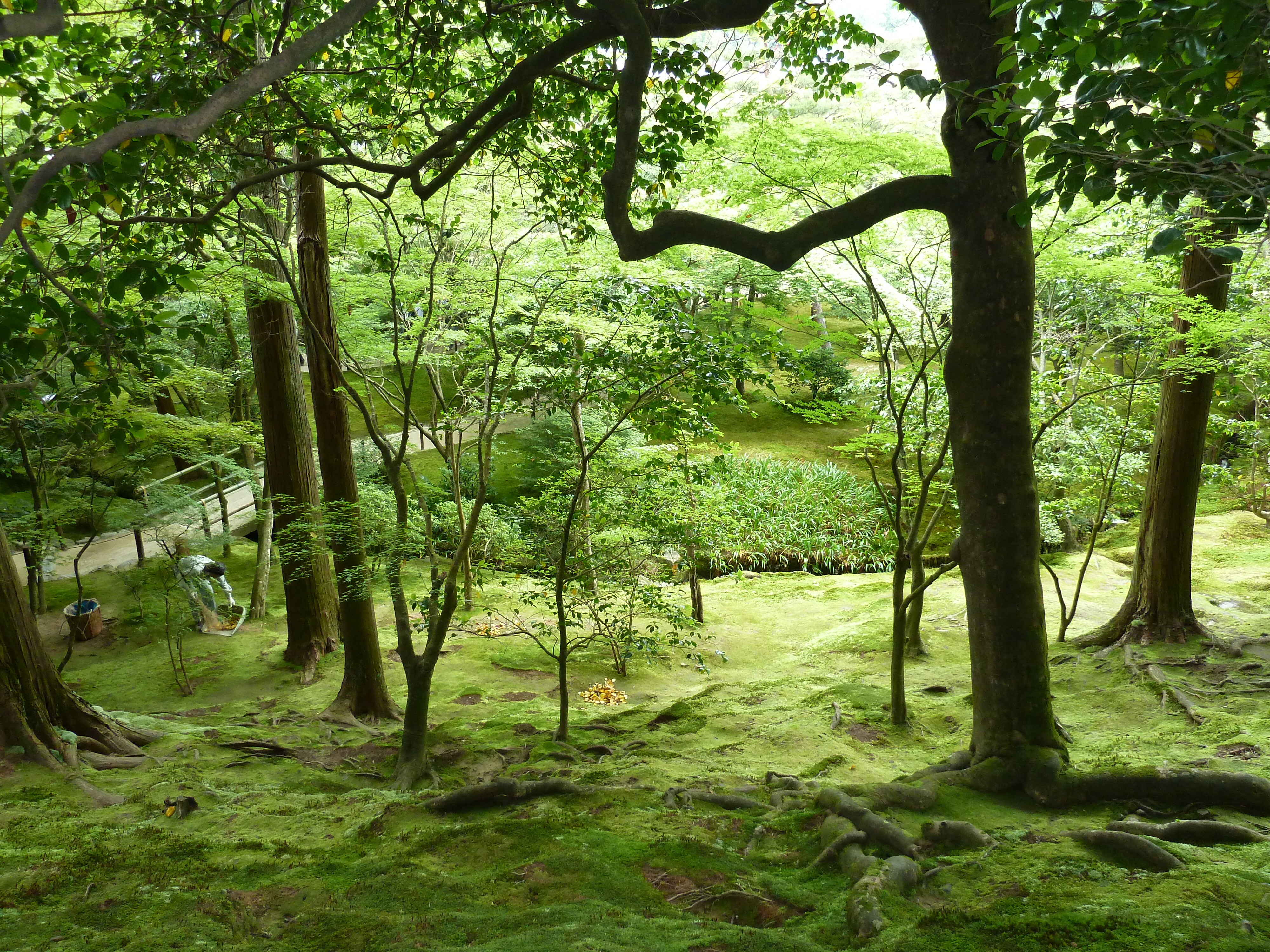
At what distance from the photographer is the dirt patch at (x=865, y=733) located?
624 centimetres

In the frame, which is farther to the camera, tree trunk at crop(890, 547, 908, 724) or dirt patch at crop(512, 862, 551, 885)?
tree trunk at crop(890, 547, 908, 724)

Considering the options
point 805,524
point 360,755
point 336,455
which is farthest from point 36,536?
point 805,524

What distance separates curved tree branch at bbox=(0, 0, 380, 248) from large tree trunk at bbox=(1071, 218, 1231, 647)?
25.6ft

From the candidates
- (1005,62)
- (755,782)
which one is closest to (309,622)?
(755,782)

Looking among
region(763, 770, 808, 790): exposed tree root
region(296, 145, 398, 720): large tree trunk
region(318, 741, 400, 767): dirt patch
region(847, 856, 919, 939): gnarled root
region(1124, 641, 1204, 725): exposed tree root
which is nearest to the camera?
region(847, 856, 919, 939): gnarled root

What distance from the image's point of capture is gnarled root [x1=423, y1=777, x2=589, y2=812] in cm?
434

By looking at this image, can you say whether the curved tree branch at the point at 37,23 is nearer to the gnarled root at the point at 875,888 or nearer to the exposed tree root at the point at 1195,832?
the gnarled root at the point at 875,888

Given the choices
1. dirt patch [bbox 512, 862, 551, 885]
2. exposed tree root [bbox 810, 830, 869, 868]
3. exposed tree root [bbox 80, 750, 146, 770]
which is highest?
exposed tree root [bbox 810, 830, 869, 868]

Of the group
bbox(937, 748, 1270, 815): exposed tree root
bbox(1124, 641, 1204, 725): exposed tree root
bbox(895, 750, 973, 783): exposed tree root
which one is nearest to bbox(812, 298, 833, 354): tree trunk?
bbox(1124, 641, 1204, 725): exposed tree root

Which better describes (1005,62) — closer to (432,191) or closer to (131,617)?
(432,191)

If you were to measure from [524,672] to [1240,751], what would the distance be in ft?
23.0

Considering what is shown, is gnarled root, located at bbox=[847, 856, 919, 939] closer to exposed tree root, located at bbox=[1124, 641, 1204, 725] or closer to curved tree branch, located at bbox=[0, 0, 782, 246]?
curved tree branch, located at bbox=[0, 0, 782, 246]

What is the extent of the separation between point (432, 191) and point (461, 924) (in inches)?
142

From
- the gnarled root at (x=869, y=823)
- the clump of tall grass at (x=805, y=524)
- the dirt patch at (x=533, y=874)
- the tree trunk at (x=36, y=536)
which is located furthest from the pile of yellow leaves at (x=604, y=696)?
the tree trunk at (x=36, y=536)
